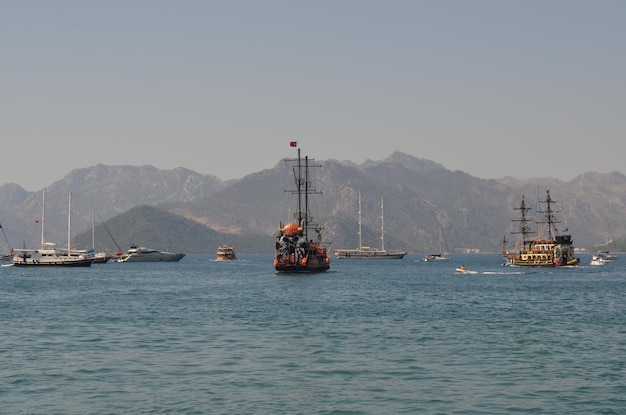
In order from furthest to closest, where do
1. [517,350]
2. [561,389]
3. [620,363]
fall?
[517,350], [620,363], [561,389]

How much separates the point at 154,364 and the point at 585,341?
27594 mm

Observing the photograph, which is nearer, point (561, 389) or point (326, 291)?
point (561, 389)

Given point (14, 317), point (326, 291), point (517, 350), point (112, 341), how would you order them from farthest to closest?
1. point (326, 291)
2. point (14, 317)
3. point (112, 341)
4. point (517, 350)

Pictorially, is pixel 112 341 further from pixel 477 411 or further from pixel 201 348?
pixel 477 411

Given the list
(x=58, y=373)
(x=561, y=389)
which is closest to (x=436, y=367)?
(x=561, y=389)

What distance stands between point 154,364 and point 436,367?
14437 millimetres

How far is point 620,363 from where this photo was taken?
46.7 meters

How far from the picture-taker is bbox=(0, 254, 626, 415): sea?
36.7 m

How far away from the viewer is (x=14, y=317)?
2913 inches

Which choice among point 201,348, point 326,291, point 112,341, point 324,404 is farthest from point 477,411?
point 326,291

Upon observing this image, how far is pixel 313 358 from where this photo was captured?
4869 centimetres

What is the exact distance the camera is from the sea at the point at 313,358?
121 feet

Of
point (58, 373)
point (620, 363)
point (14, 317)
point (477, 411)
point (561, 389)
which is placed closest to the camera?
point (477, 411)

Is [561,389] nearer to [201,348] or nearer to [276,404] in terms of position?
[276,404]
